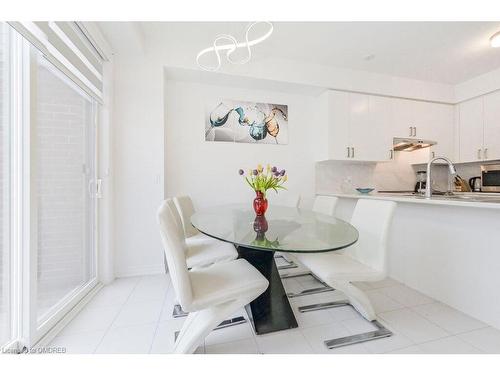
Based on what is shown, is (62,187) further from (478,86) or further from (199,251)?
(478,86)

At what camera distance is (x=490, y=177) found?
3273 mm

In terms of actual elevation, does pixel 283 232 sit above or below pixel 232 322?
above

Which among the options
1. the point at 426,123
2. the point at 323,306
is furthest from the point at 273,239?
the point at 426,123

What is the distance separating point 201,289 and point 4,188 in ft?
4.25

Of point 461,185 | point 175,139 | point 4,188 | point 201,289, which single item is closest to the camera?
point 201,289

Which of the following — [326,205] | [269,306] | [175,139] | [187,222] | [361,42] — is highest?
[361,42]

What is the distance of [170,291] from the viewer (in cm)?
203

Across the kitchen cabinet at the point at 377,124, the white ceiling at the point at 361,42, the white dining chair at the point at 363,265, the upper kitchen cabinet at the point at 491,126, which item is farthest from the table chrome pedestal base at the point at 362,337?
the upper kitchen cabinet at the point at 491,126

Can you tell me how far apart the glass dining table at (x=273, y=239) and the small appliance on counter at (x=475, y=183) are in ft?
11.2

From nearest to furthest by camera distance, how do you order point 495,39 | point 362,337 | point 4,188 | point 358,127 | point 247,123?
point 4,188
point 362,337
point 495,39
point 247,123
point 358,127

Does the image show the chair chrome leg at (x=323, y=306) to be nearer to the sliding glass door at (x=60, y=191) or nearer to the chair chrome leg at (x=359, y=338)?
the chair chrome leg at (x=359, y=338)

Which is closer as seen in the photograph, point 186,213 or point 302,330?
point 302,330

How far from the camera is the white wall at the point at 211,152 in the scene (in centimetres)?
281

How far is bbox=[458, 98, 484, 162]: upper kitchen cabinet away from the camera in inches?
127
